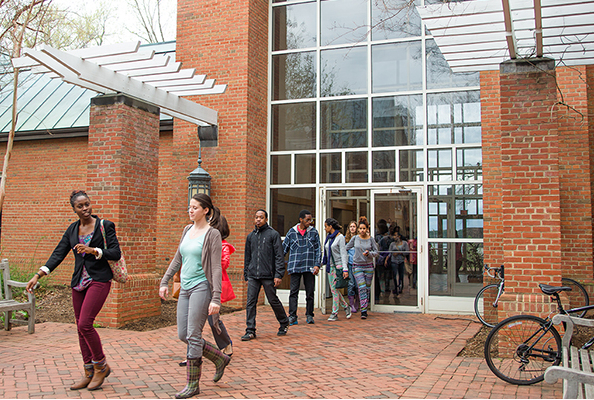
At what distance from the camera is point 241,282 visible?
32.6 ft

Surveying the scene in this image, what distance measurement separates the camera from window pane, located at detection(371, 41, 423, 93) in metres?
10.1

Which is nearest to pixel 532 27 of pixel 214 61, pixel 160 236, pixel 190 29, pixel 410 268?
pixel 410 268

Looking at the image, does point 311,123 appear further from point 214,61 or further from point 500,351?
point 500,351

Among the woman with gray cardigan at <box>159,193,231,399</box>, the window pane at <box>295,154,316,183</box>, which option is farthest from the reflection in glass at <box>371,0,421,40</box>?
the woman with gray cardigan at <box>159,193,231,399</box>

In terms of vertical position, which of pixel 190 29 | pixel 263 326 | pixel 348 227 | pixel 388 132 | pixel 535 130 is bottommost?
pixel 263 326

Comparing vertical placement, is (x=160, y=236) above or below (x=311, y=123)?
below

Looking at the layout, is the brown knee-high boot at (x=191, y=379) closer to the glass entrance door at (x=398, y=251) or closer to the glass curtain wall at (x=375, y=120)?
the glass entrance door at (x=398, y=251)

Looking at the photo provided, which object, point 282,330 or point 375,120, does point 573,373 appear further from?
point 375,120

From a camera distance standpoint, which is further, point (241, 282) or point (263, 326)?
point (241, 282)

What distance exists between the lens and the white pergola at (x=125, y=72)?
708 cm

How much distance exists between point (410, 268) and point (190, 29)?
686cm

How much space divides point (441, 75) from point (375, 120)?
154 cm

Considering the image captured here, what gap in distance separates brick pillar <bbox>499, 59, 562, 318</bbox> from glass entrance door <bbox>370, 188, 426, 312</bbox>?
3578mm

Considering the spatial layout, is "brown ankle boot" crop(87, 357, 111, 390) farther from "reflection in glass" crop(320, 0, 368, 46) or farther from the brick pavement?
"reflection in glass" crop(320, 0, 368, 46)
